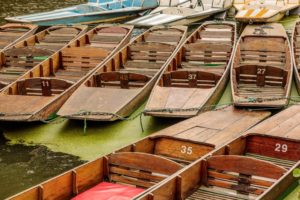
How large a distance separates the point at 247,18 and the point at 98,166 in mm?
9638

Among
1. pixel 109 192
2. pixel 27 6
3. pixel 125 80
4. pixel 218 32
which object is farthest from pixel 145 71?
pixel 27 6

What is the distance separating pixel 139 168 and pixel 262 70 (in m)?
4.21

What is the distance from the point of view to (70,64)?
416 inches

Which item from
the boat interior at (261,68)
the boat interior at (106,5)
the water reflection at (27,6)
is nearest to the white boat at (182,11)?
the boat interior at (106,5)

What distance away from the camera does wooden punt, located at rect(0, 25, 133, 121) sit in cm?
802

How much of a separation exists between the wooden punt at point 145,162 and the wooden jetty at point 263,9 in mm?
7520

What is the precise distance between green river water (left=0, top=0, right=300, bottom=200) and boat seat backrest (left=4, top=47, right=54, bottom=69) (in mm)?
2586

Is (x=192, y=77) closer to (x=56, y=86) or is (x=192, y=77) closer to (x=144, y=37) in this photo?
(x=56, y=86)

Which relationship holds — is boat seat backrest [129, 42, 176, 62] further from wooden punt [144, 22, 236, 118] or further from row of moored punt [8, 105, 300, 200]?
row of moored punt [8, 105, 300, 200]

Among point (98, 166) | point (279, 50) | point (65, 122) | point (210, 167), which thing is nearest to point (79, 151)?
point (65, 122)

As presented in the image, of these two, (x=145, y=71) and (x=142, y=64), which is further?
(x=142, y=64)

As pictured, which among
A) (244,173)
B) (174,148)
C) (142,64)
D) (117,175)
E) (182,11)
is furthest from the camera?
(182,11)

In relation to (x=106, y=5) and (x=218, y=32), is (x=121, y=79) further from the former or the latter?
(x=106, y=5)

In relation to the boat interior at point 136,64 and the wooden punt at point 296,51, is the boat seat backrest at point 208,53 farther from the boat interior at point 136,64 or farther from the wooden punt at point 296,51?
the wooden punt at point 296,51
